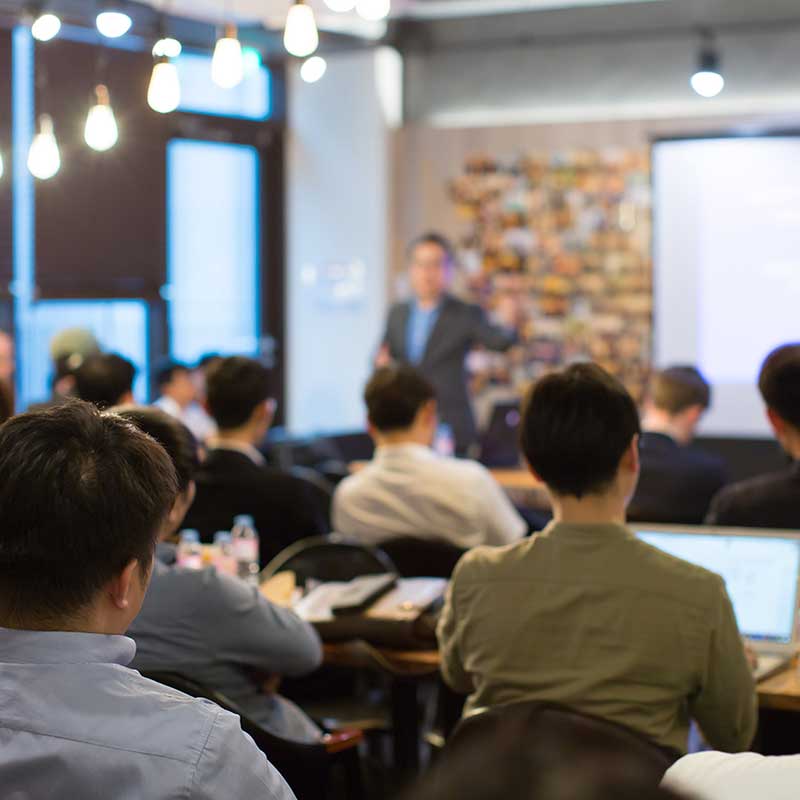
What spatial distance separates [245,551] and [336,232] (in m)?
4.80

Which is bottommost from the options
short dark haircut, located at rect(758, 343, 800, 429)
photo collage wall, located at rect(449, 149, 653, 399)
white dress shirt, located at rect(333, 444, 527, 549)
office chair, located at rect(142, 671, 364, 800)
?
office chair, located at rect(142, 671, 364, 800)

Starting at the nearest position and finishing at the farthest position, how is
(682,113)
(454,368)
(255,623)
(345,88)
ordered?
(255,623) < (454,368) < (682,113) < (345,88)

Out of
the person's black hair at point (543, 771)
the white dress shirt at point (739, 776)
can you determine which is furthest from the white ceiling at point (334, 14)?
the person's black hair at point (543, 771)

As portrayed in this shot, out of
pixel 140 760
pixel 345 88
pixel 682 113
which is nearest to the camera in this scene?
pixel 140 760

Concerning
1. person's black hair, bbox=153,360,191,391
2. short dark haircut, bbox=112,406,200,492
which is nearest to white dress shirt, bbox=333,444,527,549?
short dark haircut, bbox=112,406,200,492

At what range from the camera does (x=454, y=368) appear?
7066 mm

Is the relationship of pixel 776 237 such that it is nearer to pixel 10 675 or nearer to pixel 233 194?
pixel 233 194

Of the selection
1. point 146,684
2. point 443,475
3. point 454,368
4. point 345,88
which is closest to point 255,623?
point 146,684

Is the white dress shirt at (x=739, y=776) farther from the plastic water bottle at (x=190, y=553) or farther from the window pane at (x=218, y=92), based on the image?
the window pane at (x=218, y=92)

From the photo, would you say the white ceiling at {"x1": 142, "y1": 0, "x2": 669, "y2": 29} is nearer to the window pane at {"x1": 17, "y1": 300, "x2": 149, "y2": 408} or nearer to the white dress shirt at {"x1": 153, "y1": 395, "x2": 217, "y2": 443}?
the window pane at {"x1": 17, "y1": 300, "x2": 149, "y2": 408}

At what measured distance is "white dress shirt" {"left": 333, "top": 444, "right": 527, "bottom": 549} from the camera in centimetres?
381

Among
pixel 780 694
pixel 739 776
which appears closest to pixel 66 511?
pixel 739 776

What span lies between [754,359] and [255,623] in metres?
5.58

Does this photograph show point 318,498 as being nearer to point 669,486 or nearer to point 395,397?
point 395,397
